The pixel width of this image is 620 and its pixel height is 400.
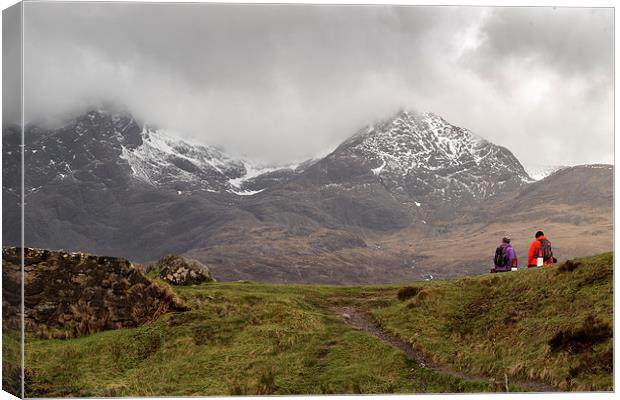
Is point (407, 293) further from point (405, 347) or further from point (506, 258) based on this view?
point (405, 347)

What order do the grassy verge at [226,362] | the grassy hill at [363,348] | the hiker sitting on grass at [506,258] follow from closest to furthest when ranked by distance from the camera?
1. the grassy hill at [363,348]
2. the grassy verge at [226,362]
3. the hiker sitting on grass at [506,258]

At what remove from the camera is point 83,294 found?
94.2 feet

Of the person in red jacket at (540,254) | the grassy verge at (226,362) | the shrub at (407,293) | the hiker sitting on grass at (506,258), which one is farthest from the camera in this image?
the hiker sitting on grass at (506,258)

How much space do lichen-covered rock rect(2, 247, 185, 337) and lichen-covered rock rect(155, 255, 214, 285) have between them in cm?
1020

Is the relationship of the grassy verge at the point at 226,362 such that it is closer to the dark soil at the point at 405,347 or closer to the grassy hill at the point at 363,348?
the grassy hill at the point at 363,348

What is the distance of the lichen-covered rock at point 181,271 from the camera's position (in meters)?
40.9

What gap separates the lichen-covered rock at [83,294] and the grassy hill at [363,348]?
733 mm

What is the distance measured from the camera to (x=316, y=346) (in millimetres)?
27625

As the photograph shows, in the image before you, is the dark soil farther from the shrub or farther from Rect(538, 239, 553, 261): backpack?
Rect(538, 239, 553, 261): backpack

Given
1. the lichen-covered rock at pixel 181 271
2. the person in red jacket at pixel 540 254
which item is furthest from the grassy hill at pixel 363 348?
the lichen-covered rock at pixel 181 271

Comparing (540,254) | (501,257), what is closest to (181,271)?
(501,257)

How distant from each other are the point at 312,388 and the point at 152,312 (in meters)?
8.75

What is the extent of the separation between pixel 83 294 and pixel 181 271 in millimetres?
12882

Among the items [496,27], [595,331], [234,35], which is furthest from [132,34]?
[595,331]
